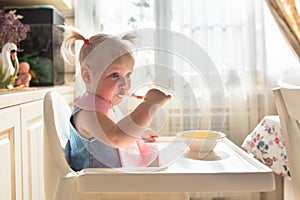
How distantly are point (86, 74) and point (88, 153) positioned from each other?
17cm

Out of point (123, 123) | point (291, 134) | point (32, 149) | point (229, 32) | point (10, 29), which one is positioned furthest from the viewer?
point (229, 32)

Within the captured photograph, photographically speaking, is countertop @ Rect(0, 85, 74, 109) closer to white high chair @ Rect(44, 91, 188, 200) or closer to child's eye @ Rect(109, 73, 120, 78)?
white high chair @ Rect(44, 91, 188, 200)

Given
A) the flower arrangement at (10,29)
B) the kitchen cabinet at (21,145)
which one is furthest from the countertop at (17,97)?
the flower arrangement at (10,29)

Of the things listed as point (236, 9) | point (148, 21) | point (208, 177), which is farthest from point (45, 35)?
point (208, 177)

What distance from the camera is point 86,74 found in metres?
0.76

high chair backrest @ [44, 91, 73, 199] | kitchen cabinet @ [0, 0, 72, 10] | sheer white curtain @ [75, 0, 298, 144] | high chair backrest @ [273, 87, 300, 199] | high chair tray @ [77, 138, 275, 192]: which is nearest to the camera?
high chair tray @ [77, 138, 275, 192]

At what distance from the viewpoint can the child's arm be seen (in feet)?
2.19

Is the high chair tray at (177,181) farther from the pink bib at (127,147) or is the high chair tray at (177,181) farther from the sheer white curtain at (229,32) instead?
the sheer white curtain at (229,32)

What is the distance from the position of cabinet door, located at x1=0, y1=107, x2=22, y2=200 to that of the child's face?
14.8 inches

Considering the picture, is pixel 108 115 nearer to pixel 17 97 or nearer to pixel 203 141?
pixel 203 141

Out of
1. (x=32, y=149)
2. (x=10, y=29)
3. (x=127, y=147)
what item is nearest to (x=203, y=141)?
(x=127, y=147)

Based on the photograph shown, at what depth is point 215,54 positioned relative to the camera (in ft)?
7.15

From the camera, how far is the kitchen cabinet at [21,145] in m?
1.03

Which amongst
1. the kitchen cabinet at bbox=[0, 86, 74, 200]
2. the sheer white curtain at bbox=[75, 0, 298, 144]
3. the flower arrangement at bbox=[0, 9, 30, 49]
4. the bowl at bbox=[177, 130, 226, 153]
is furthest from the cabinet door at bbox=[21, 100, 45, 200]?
the sheer white curtain at bbox=[75, 0, 298, 144]
